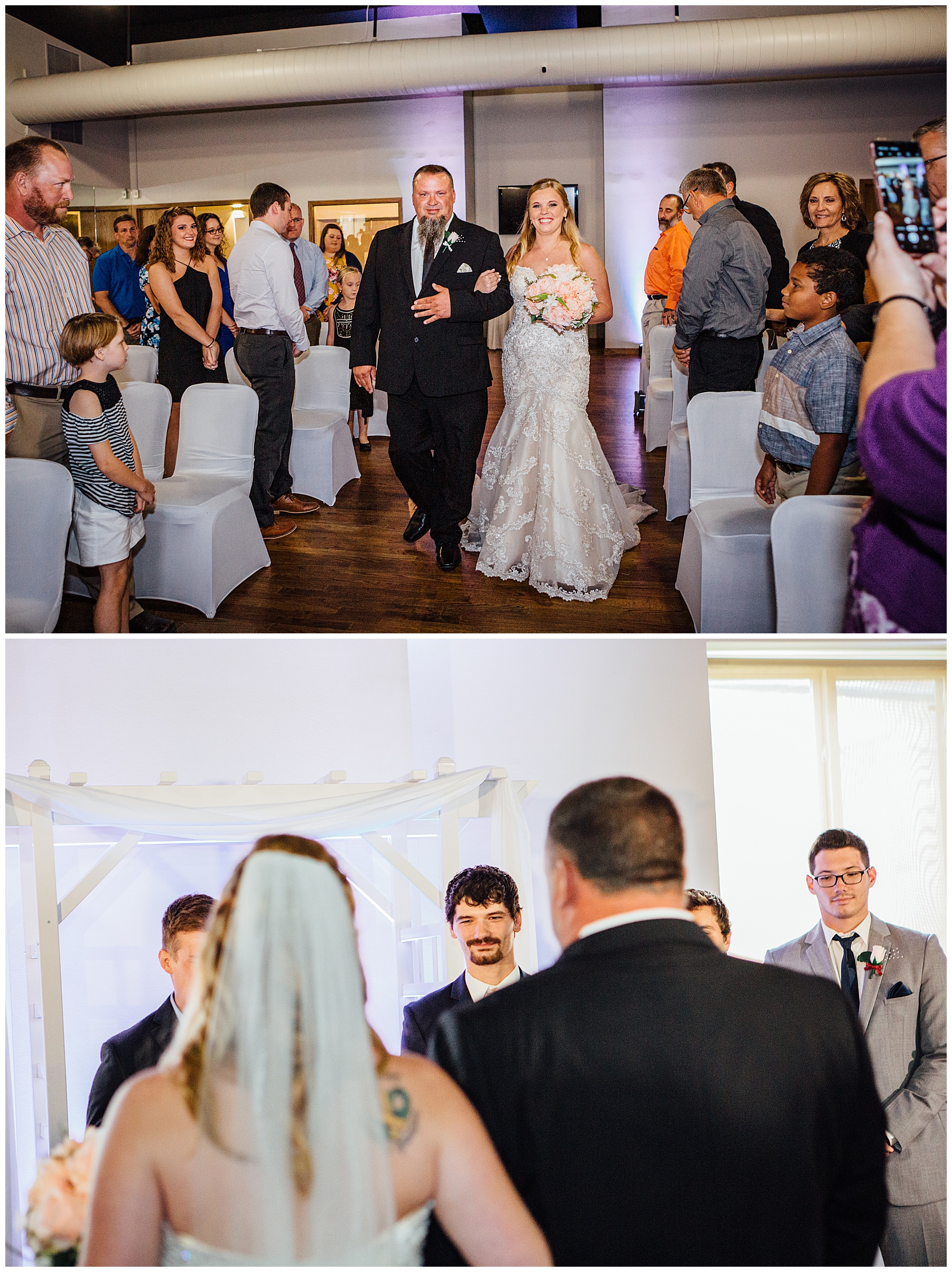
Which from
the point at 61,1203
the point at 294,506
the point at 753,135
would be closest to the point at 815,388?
the point at 61,1203

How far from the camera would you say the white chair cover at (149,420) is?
12.9 ft

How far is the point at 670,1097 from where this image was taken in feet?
5.59

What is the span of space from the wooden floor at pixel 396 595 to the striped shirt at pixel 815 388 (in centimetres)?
78

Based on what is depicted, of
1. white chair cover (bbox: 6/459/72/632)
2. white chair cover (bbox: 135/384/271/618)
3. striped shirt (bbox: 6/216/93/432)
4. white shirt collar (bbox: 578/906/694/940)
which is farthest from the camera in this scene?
white chair cover (bbox: 135/384/271/618)

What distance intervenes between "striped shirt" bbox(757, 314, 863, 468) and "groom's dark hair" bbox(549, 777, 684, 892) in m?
1.10

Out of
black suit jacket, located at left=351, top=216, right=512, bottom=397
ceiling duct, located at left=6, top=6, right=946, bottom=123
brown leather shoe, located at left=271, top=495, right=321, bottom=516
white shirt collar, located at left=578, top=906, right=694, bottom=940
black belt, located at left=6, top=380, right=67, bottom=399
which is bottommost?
white shirt collar, located at left=578, top=906, right=694, bottom=940

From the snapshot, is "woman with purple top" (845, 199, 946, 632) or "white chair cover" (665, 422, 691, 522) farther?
"white chair cover" (665, 422, 691, 522)

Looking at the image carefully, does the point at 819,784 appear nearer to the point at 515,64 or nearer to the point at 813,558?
the point at 813,558

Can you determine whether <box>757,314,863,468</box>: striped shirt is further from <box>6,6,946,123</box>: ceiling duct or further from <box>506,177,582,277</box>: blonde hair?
<box>6,6,946,123</box>: ceiling duct

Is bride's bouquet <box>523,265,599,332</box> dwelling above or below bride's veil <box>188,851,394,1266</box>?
above

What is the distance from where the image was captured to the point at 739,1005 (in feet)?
5.54

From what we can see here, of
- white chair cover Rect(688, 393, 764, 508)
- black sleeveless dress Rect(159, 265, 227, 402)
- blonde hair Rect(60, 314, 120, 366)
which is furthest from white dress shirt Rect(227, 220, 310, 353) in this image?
white chair cover Rect(688, 393, 764, 508)

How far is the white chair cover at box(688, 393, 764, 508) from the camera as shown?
11.2 feet

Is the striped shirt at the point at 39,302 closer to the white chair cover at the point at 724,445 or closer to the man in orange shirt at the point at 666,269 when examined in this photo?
the white chair cover at the point at 724,445
